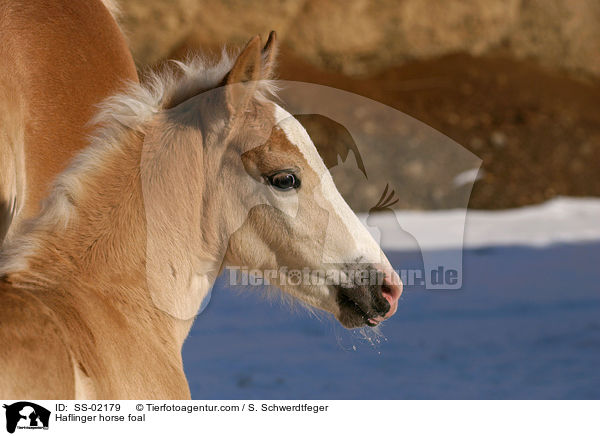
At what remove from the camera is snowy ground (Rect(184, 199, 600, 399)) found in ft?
15.4

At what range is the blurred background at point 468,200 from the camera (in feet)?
16.0

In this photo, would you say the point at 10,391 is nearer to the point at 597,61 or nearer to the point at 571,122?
the point at 571,122

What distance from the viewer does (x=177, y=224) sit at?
1.96 meters

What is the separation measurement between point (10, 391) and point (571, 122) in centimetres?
859

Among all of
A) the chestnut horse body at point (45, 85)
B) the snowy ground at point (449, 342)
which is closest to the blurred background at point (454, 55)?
the snowy ground at point (449, 342)

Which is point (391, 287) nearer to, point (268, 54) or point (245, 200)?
point (245, 200)

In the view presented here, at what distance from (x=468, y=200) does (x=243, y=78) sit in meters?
6.57

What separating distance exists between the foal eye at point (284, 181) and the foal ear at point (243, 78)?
7.1 inches

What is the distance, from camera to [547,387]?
4594 millimetres
